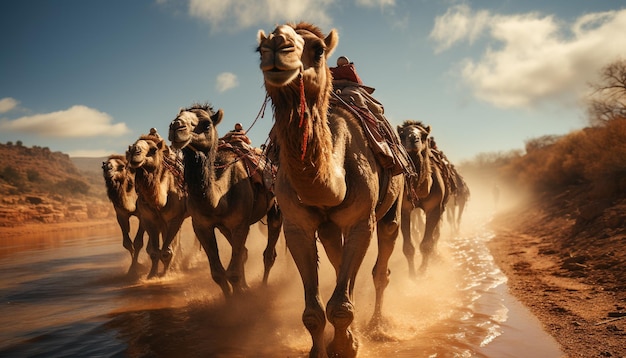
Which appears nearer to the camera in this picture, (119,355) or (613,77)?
(119,355)

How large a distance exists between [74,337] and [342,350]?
3.66 m

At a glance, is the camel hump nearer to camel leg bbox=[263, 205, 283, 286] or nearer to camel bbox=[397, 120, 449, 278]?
camel bbox=[397, 120, 449, 278]

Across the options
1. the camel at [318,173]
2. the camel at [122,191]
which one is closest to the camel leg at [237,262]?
the camel at [318,173]

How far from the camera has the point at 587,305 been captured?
5.28 meters

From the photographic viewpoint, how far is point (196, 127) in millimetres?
6102

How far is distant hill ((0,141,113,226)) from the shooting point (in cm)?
3450

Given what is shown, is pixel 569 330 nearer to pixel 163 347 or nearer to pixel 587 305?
pixel 587 305

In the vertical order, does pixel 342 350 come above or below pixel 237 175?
below

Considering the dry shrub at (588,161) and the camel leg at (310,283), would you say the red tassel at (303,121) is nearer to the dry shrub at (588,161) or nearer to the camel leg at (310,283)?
the camel leg at (310,283)

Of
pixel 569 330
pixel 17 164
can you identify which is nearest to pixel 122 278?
pixel 569 330

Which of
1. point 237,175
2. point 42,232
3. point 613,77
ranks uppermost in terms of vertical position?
point 613,77

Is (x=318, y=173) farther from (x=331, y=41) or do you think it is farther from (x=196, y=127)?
(x=196, y=127)

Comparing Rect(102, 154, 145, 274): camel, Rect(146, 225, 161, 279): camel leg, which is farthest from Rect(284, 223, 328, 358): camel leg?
Rect(102, 154, 145, 274): camel

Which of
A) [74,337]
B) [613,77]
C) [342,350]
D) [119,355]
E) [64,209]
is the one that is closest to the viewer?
[342,350]
